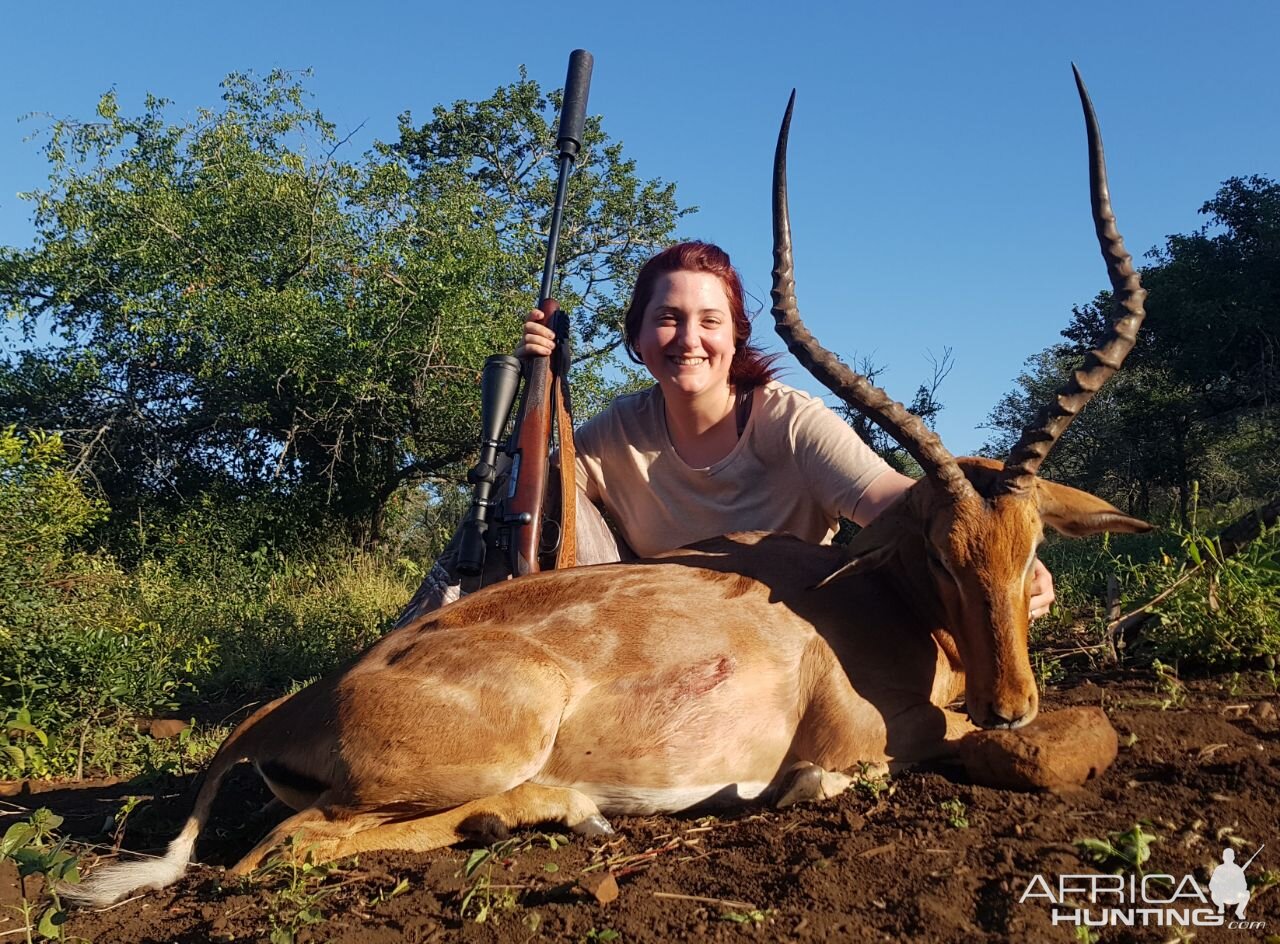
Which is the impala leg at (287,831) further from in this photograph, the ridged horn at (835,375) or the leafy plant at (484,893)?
the ridged horn at (835,375)

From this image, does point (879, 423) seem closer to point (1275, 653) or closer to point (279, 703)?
point (1275, 653)

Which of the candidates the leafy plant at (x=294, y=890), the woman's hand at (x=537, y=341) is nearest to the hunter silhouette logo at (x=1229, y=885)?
the leafy plant at (x=294, y=890)

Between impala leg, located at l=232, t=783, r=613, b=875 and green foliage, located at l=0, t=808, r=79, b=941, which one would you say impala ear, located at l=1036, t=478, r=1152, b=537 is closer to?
impala leg, located at l=232, t=783, r=613, b=875

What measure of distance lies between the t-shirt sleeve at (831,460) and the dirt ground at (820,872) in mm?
1555

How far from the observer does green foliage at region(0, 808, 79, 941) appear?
2910 millimetres

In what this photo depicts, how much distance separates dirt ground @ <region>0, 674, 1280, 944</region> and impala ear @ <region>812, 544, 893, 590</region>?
2.78ft

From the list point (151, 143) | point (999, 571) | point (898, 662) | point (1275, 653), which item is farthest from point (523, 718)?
point (151, 143)

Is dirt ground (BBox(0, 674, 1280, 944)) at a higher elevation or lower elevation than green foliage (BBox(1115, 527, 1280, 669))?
lower

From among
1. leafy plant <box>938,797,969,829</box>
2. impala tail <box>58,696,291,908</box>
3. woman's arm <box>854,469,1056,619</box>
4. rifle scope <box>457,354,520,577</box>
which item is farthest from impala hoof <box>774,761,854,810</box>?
rifle scope <box>457,354,520,577</box>

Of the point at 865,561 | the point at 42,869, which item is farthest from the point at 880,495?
the point at 42,869

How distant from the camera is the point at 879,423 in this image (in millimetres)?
4258

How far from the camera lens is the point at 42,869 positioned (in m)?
3.03

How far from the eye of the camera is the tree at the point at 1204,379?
59.5 feet

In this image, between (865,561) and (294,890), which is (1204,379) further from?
(294,890)
